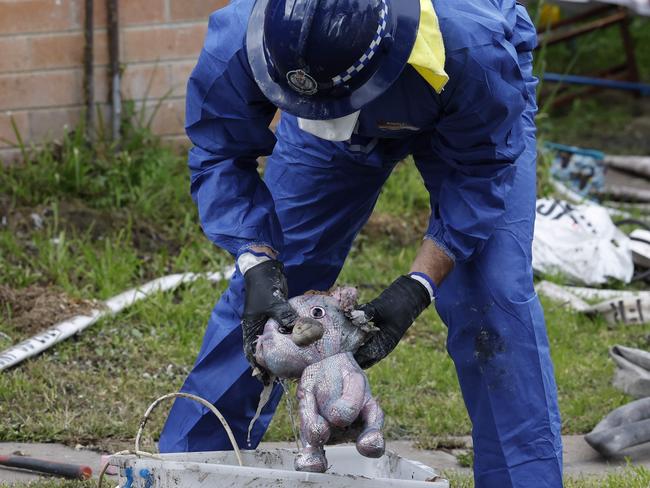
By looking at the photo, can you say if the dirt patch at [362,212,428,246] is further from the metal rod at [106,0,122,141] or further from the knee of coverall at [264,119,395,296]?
the knee of coverall at [264,119,395,296]

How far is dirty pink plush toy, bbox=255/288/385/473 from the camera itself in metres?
2.80

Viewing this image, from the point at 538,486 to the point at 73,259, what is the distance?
2.70 meters

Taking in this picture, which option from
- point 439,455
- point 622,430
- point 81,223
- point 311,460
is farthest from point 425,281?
point 81,223

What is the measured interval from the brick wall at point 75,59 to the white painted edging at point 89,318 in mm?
1091

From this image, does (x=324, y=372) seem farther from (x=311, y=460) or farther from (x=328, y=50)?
(x=328, y=50)

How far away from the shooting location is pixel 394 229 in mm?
6168

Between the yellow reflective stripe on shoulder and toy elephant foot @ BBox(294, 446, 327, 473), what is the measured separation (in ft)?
3.06

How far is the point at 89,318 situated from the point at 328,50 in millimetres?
2536

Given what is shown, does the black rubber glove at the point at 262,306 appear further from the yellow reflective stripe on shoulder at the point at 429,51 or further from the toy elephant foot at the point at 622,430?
the toy elephant foot at the point at 622,430

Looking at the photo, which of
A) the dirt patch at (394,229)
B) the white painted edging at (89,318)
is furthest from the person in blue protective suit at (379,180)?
the dirt patch at (394,229)

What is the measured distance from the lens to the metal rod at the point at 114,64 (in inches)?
231

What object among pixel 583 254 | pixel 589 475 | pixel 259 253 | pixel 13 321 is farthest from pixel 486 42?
pixel 583 254

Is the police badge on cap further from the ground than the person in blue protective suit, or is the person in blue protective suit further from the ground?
the police badge on cap

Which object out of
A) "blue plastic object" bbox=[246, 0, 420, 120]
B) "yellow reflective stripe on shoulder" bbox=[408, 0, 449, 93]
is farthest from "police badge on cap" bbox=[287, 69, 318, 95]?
"yellow reflective stripe on shoulder" bbox=[408, 0, 449, 93]
